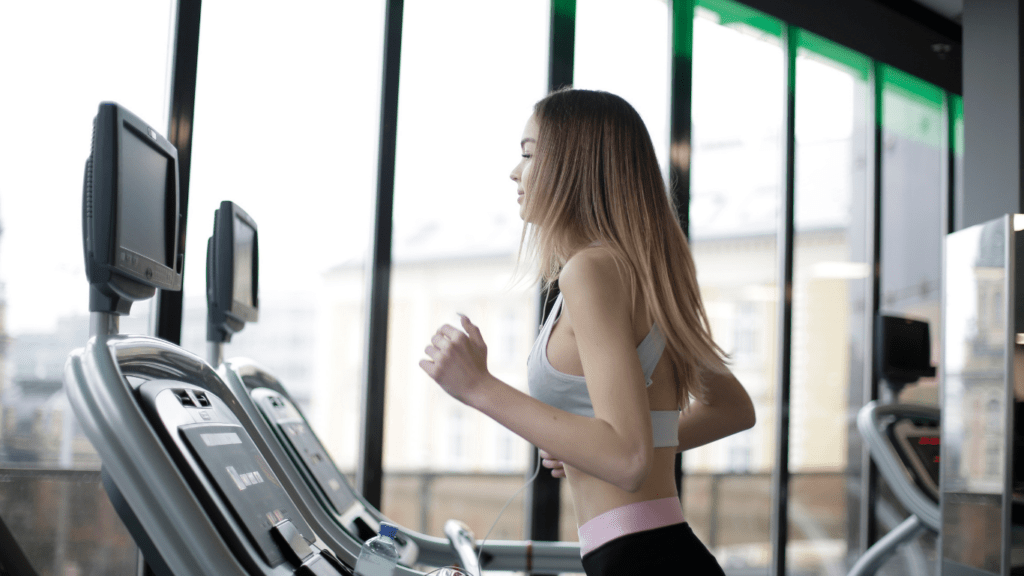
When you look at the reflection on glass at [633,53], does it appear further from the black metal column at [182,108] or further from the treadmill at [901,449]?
the black metal column at [182,108]

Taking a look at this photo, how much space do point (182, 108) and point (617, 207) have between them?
1.67 metres

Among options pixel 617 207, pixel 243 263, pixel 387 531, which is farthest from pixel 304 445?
pixel 617 207

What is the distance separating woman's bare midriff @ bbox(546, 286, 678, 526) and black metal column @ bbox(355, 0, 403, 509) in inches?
64.5

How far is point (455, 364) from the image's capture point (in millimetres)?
1101

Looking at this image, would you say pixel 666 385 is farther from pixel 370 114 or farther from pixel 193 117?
pixel 370 114

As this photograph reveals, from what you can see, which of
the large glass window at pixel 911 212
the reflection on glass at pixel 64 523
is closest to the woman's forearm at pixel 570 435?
the reflection on glass at pixel 64 523

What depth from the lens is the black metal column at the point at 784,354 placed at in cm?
416

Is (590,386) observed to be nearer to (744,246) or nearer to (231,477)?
(231,477)

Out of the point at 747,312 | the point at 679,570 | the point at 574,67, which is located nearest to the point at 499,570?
the point at 679,570

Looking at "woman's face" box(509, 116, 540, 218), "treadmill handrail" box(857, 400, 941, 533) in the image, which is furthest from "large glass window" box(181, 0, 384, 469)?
"treadmill handrail" box(857, 400, 941, 533)

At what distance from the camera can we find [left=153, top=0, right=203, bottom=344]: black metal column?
227cm

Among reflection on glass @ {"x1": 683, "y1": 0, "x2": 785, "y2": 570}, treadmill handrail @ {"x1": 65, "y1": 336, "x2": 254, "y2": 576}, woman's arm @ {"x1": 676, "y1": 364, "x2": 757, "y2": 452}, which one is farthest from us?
reflection on glass @ {"x1": 683, "y1": 0, "x2": 785, "y2": 570}

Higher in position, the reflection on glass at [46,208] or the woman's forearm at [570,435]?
the reflection on glass at [46,208]

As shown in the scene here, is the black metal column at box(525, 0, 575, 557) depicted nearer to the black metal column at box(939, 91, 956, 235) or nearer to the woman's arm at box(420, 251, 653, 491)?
the woman's arm at box(420, 251, 653, 491)
